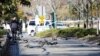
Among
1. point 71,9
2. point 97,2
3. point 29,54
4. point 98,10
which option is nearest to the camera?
point 29,54

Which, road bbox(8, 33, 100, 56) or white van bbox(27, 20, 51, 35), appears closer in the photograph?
road bbox(8, 33, 100, 56)

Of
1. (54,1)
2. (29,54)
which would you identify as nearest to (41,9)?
(54,1)

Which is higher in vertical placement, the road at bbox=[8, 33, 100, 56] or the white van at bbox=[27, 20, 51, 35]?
the white van at bbox=[27, 20, 51, 35]

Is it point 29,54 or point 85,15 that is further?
point 85,15

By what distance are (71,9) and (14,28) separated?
85.1 feet

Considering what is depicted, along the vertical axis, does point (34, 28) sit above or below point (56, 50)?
above

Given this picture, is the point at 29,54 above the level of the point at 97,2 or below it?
below

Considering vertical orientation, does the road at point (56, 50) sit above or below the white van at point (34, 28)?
below

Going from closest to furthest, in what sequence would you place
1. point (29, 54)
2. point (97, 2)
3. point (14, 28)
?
1. point (29, 54)
2. point (14, 28)
3. point (97, 2)

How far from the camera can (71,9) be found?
5494cm

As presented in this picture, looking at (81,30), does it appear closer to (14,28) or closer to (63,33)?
(63,33)

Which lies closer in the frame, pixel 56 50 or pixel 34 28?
pixel 56 50

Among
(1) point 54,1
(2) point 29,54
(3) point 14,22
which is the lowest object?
(2) point 29,54

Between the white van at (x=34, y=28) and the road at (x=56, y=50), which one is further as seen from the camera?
the white van at (x=34, y=28)
